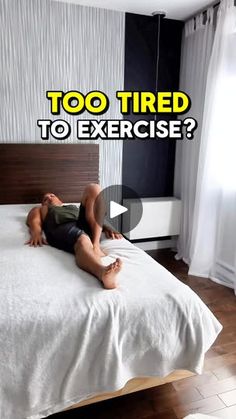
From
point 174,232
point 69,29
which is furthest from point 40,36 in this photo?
point 174,232

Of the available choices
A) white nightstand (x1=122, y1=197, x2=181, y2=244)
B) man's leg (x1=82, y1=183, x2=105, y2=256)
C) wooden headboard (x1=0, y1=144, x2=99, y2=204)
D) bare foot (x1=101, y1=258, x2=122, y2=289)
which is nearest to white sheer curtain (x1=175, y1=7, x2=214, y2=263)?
white nightstand (x1=122, y1=197, x2=181, y2=244)

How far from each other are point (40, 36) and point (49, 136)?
34.9 inches

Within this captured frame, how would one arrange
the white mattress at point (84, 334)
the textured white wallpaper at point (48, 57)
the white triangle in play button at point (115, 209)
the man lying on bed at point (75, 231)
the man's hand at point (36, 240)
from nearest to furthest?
the white mattress at point (84, 334) → the man lying on bed at point (75, 231) → the man's hand at point (36, 240) → the textured white wallpaper at point (48, 57) → the white triangle in play button at point (115, 209)

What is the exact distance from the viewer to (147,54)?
11.4 ft

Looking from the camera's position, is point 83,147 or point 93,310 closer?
point 93,310

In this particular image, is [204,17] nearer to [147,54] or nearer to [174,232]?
[147,54]

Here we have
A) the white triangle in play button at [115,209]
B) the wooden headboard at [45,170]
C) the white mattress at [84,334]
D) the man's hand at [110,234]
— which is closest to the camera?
the white mattress at [84,334]

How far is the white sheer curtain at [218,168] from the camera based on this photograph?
2875 millimetres

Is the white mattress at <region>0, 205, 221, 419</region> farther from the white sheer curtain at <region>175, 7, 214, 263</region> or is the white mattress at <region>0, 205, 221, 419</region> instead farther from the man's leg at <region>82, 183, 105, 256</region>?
the white sheer curtain at <region>175, 7, 214, 263</region>

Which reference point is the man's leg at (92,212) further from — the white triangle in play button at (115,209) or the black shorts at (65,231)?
the white triangle in play button at (115,209)

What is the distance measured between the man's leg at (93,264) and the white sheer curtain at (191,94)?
183cm

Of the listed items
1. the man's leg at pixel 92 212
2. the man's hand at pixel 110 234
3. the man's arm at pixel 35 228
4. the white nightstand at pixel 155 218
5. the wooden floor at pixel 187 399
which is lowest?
the wooden floor at pixel 187 399

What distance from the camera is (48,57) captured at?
3.10m

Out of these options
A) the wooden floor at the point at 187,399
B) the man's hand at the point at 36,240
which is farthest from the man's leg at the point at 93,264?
the wooden floor at the point at 187,399
